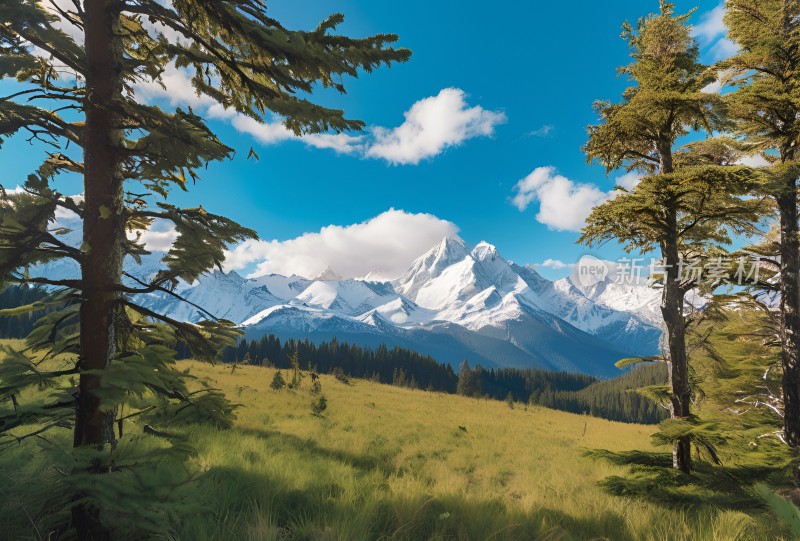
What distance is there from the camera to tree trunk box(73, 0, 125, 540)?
333cm

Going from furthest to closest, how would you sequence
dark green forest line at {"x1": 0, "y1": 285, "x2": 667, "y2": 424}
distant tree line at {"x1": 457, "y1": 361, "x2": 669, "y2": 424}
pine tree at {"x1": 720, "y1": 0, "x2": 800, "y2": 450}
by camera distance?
distant tree line at {"x1": 457, "y1": 361, "x2": 669, "y2": 424}
dark green forest line at {"x1": 0, "y1": 285, "x2": 667, "y2": 424}
pine tree at {"x1": 720, "y1": 0, "x2": 800, "y2": 450}

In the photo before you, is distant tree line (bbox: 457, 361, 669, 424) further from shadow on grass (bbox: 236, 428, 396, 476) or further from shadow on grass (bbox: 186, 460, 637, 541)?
shadow on grass (bbox: 186, 460, 637, 541)

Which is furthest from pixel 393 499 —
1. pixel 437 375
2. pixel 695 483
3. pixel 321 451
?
pixel 437 375

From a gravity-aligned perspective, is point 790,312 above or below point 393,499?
above

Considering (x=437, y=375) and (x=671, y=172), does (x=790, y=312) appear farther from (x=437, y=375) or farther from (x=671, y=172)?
(x=437, y=375)

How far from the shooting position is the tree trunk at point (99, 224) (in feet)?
10.9

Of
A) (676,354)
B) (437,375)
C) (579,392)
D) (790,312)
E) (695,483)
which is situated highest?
(790,312)

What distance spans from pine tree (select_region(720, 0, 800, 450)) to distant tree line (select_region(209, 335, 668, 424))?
69635mm

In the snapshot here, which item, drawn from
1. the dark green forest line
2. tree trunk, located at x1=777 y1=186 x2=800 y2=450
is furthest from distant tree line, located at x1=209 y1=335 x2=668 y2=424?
tree trunk, located at x1=777 y1=186 x2=800 y2=450

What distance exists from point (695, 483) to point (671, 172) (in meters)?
6.03

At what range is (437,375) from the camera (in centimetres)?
12112

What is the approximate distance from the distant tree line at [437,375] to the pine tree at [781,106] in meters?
69.6

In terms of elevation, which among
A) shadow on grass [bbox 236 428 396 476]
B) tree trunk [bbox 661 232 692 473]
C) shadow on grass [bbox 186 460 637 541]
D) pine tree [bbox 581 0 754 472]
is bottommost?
shadow on grass [bbox 236 428 396 476]

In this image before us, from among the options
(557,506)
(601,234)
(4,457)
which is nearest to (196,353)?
(4,457)
